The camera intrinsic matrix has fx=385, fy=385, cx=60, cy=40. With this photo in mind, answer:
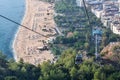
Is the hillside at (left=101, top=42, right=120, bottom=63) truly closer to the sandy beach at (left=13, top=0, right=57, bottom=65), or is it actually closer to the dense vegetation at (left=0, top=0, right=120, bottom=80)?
the dense vegetation at (left=0, top=0, right=120, bottom=80)

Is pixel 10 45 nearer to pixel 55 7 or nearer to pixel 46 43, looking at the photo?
pixel 46 43

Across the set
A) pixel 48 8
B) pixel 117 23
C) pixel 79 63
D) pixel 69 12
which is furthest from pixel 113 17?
pixel 79 63

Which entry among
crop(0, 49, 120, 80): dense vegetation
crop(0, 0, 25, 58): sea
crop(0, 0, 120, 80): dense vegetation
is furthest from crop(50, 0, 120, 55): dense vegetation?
crop(0, 49, 120, 80): dense vegetation

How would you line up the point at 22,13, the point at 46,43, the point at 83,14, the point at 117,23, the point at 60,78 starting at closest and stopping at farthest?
the point at 60,78
the point at 46,43
the point at 117,23
the point at 83,14
the point at 22,13

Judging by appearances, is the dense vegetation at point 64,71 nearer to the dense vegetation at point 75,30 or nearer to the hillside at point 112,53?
the hillside at point 112,53

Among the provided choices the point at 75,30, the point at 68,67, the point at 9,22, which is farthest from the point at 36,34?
the point at 68,67

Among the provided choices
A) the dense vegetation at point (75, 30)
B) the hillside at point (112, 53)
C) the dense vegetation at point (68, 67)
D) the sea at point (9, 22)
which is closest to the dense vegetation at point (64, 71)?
the dense vegetation at point (68, 67)

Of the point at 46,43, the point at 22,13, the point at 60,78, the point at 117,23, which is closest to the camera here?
the point at 60,78
